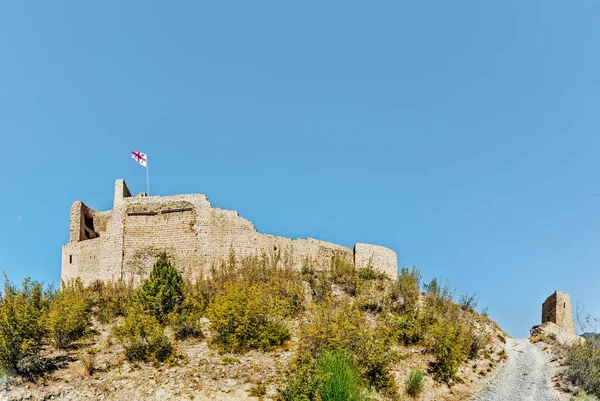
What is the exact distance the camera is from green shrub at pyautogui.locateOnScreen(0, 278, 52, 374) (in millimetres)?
12868

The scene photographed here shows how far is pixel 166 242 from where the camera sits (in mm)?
22750

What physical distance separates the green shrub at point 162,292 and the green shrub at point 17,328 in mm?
3473

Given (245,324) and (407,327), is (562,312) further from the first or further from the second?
(245,324)

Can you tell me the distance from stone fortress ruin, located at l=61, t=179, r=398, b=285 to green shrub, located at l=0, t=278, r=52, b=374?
22.5ft

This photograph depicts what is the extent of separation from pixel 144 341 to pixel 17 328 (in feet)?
11.5

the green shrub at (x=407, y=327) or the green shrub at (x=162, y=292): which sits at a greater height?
the green shrub at (x=162, y=292)

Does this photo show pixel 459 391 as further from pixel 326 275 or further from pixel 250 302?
pixel 326 275

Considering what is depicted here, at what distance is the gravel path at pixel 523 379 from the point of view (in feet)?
46.2

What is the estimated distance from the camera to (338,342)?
13555 millimetres

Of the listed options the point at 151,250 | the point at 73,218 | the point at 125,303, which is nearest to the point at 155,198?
the point at 151,250

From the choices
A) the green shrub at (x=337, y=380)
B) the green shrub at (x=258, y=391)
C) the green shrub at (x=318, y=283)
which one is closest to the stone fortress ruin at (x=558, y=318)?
the green shrub at (x=318, y=283)

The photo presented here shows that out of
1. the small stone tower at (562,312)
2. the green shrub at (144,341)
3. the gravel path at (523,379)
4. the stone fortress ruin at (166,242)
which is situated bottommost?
the gravel path at (523,379)

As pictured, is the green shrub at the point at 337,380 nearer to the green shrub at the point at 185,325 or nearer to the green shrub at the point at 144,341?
the green shrub at the point at 144,341

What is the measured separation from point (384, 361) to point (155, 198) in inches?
567
